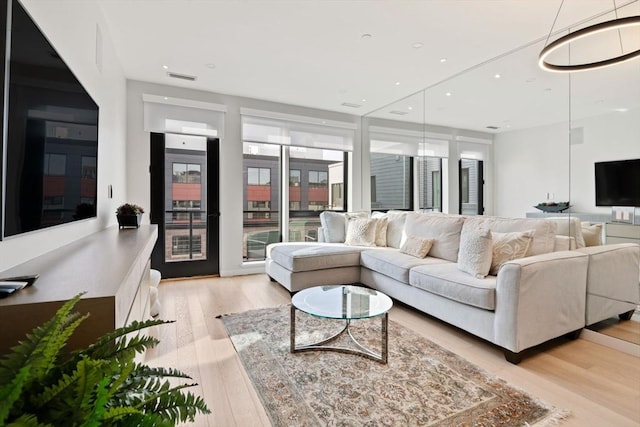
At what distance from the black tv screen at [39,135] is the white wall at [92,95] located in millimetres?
123

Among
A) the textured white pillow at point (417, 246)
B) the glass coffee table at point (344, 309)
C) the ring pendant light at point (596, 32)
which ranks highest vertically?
the ring pendant light at point (596, 32)

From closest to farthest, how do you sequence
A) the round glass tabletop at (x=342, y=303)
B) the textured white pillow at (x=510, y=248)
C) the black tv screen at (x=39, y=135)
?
the black tv screen at (x=39, y=135) → the round glass tabletop at (x=342, y=303) → the textured white pillow at (x=510, y=248)

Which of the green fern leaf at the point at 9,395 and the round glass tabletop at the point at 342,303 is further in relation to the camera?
the round glass tabletop at the point at 342,303

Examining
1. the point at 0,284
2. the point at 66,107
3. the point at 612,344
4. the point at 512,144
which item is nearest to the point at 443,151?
the point at 512,144

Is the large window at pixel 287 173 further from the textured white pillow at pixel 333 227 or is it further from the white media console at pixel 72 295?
the white media console at pixel 72 295

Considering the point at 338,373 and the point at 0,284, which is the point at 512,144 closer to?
the point at 338,373

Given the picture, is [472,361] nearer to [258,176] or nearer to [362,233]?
[362,233]

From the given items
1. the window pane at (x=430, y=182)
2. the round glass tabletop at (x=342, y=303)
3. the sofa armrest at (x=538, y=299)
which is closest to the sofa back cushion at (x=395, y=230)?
the window pane at (x=430, y=182)

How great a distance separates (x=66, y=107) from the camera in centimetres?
161

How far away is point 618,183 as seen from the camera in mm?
2703

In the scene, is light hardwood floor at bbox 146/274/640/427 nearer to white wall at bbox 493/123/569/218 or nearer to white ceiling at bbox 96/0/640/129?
white wall at bbox 493/123/569/218

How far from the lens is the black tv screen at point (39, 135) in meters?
1.13

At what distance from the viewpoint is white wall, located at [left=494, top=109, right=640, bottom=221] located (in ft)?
8.81

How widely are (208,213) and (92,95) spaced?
2506 millimetres
